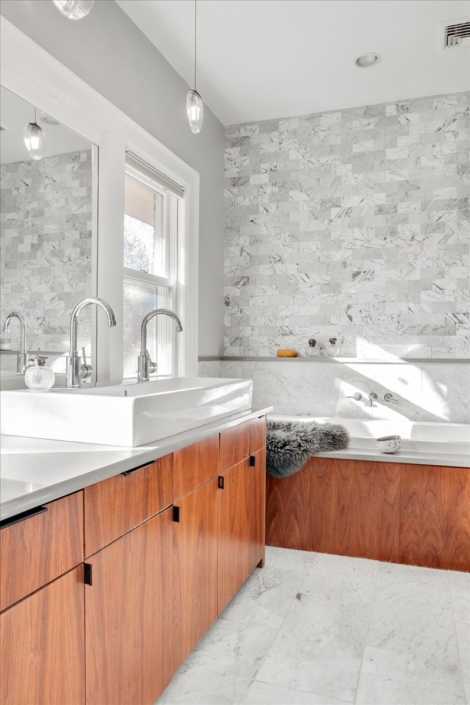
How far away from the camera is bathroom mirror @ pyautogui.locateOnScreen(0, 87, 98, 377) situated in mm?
1670

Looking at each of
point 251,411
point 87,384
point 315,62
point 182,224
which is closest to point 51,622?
point 87,384

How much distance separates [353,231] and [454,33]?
121cm

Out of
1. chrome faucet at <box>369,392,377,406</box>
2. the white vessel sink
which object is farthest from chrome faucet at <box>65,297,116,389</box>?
chrome faucet at <box>369,392,377,406</box>

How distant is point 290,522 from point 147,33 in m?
2.61

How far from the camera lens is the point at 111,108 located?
2.20 meters

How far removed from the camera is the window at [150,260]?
257 cm

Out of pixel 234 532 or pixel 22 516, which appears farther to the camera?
pixel 234 532

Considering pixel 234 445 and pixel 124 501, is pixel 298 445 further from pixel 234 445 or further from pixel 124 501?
pixel 124 501

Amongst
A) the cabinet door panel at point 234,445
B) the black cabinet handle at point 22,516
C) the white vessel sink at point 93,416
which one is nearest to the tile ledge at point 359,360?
the cabinet door panel at point 234,445

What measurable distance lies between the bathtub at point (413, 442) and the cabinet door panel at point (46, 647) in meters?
1.78

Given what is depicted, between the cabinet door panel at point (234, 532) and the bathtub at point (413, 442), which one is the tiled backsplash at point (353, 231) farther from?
the cabinet door panel at point (234, 532)

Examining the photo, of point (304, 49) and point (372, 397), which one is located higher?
point (304, 49)

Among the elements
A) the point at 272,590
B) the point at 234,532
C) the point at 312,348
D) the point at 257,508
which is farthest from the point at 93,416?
the point at 312,348

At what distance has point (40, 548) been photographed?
981 mm
